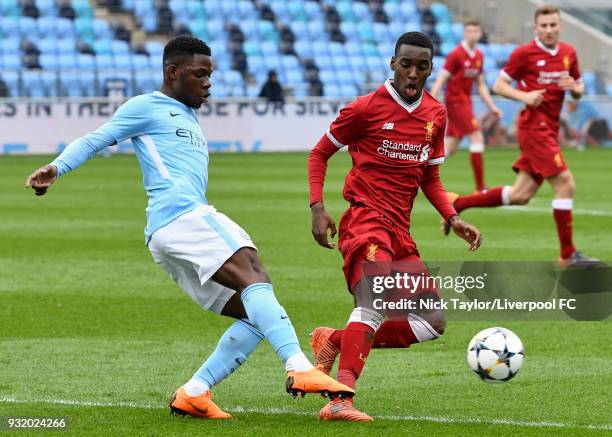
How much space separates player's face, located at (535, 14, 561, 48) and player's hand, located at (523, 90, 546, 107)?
0.51 meters

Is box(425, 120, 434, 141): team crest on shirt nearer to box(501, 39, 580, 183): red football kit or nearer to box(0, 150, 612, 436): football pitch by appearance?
box(0, 150, 612, 436): football pitch

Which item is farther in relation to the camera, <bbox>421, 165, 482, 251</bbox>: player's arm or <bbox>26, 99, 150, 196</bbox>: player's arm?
<bbox>421, 165, 482, 251</bbox>: player's arm

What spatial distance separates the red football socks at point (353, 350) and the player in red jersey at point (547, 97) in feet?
17.7

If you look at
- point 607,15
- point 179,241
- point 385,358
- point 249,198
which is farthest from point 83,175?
point 607,15

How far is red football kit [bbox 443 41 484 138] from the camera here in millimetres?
18703

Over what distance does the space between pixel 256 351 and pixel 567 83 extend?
453 cm

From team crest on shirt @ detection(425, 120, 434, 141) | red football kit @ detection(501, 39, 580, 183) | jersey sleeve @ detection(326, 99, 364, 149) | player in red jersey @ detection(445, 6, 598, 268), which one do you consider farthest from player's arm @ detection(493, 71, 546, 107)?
jersey sleeve @ detection(326, 99, 364, 149)

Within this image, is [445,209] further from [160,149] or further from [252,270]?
[160,149]

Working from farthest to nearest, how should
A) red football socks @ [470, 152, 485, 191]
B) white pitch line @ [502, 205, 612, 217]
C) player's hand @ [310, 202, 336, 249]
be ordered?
red football socks @ [470, 152, 485, 191] → white pitch line @ [502, 205, 612, 217] → player's hand @ [310, 202, 336, 249]

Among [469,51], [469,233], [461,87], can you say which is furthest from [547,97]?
[469,51]

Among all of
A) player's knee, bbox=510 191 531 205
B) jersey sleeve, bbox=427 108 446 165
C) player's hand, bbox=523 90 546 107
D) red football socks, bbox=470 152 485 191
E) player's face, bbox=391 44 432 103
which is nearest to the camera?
player's face, bbox=391 44 432 103

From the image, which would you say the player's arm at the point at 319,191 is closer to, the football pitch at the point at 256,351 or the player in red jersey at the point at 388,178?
the player in red jersey at the point at 388,178

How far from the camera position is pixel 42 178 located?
5410mm

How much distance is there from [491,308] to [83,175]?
54.6ft
